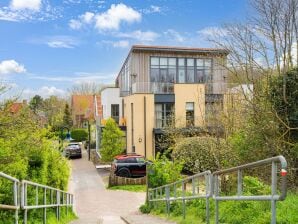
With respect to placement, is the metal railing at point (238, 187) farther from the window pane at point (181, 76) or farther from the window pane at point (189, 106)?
the window pane at point (181, 76)

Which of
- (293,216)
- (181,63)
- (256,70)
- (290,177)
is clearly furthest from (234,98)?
(181,63)

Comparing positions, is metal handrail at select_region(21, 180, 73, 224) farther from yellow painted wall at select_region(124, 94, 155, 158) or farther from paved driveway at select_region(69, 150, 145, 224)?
yellow painted wall at select_region(124, 94, 155, 158)

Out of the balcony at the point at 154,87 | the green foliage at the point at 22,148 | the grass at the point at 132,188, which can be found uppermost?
the balcony at the point at 154,87

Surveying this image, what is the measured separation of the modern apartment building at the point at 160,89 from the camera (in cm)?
3219

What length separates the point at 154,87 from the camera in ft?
108

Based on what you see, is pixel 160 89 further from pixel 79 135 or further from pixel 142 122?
pixel 79 135

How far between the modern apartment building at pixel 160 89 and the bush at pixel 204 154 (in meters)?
7.54

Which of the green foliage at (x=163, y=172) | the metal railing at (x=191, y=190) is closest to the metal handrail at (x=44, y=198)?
the metal railing at (x=191, y=190)

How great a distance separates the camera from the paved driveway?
1716cm

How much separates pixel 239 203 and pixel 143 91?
2660cm

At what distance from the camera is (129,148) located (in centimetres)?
3519

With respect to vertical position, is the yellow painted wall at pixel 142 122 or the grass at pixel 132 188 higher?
the yellow painted wall at pixel 142 122

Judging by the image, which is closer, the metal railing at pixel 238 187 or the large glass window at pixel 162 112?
the metal railing at pixel 238 187

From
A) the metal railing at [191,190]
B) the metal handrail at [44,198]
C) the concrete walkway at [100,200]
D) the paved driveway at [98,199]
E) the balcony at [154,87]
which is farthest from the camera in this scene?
the balcony at [154,87]
